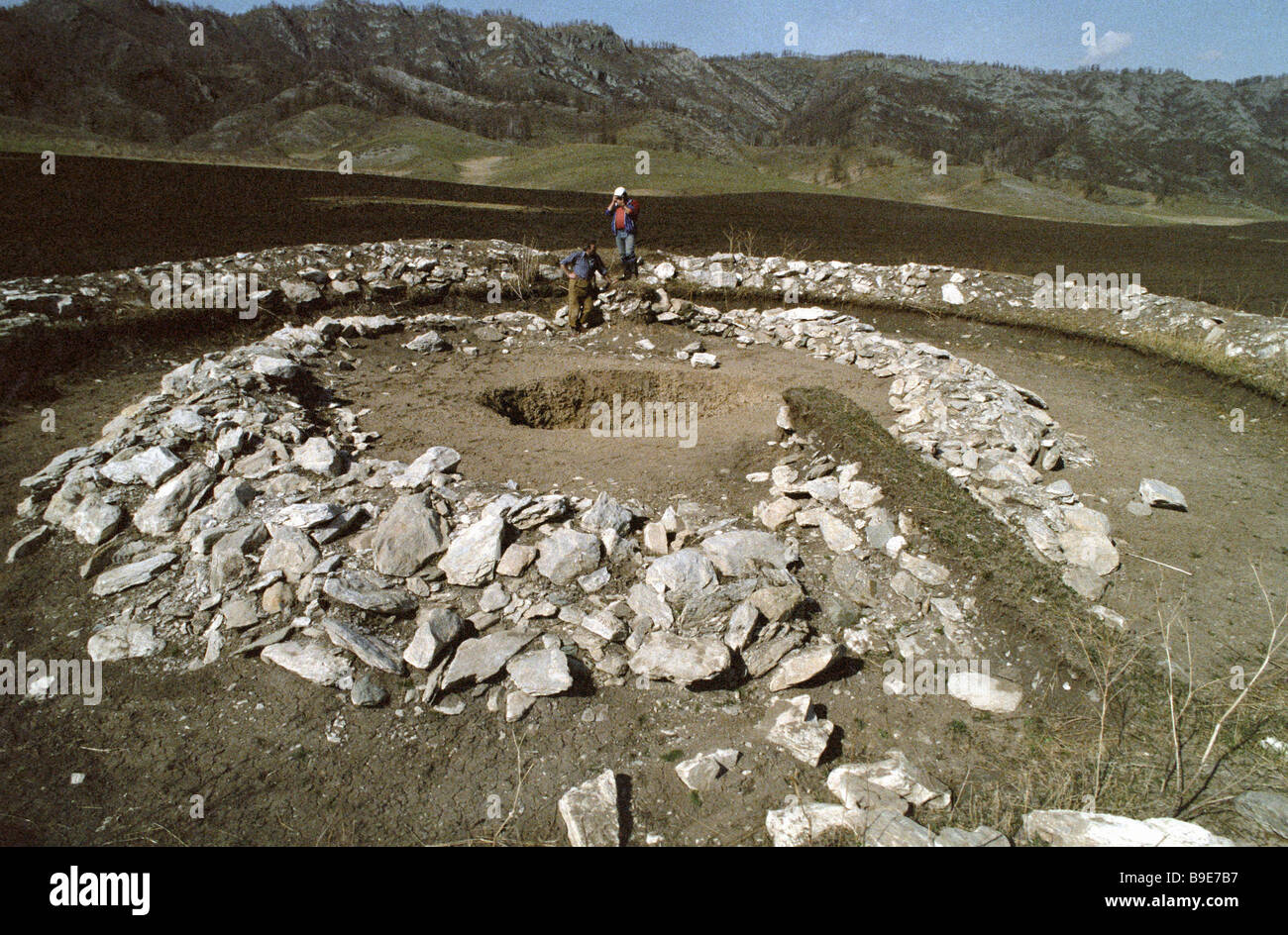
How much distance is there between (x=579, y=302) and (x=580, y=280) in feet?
1.06

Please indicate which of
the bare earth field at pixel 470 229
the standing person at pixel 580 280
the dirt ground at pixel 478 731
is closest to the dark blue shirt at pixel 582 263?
the standing person at pixel 580 280

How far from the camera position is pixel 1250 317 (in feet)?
31.2

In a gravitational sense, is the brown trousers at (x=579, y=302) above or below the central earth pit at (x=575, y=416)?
above

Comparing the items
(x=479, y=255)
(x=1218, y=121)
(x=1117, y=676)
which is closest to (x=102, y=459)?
(x=1117, y=676)

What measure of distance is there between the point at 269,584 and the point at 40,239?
12.8 metres

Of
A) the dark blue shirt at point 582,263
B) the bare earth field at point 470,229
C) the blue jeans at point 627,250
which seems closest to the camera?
the dark blue shirt at point 582,263

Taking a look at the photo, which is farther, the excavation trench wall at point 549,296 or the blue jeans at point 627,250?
the blue jeans at point 627,250

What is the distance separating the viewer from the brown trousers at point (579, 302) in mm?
9570

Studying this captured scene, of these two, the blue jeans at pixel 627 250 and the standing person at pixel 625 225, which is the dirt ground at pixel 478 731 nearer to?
the standing person at pixel 625 225

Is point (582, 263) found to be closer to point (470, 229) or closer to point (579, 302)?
point (579, 302)

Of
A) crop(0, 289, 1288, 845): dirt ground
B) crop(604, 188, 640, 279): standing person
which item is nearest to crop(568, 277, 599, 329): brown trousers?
crop(604, 188, 640, 279): standing person

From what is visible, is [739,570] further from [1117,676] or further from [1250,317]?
[1250,317]

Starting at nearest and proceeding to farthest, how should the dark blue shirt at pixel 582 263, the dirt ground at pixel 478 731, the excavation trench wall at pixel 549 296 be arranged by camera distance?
the dirt ground at pixel 478 731, the excavation trench wall at pixel 549 296, the dark blue shirt at pixel 582 263

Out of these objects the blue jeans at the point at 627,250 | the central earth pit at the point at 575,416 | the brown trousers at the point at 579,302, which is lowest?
the central earth pit at the point at 575,416
